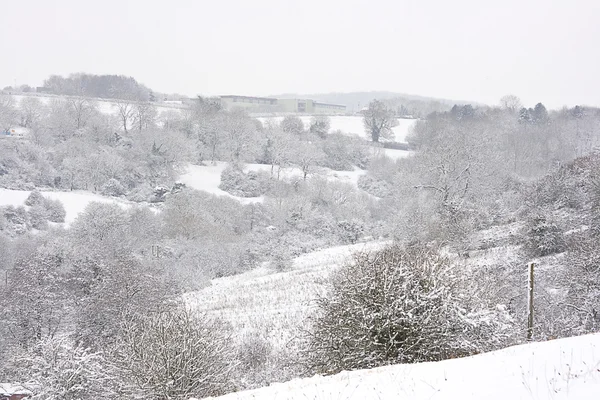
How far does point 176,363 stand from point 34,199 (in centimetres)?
3835

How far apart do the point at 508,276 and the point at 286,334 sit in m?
8.99

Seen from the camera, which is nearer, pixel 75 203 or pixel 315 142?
pixel 75 203

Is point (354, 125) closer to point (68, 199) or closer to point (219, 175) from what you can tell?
point (219, 175)

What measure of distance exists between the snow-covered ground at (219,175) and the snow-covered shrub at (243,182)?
2.96ft

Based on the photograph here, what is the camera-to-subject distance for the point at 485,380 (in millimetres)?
6508

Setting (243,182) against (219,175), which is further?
(219,175)

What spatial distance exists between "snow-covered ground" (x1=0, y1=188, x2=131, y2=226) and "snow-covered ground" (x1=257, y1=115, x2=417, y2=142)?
124 feet

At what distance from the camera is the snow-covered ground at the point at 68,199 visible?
42.8 m

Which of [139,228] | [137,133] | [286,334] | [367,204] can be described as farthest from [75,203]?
[286,334]

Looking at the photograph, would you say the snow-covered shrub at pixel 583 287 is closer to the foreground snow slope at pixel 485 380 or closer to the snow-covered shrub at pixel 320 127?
the foreground snow slope at pixel 485 380

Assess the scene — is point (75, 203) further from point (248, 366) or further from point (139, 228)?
point (248, 366)

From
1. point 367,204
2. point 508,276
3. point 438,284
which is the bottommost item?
point 367,204

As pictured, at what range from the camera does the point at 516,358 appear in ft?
24.4

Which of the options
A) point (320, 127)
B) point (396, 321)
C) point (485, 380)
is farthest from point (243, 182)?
point (485, 380)
